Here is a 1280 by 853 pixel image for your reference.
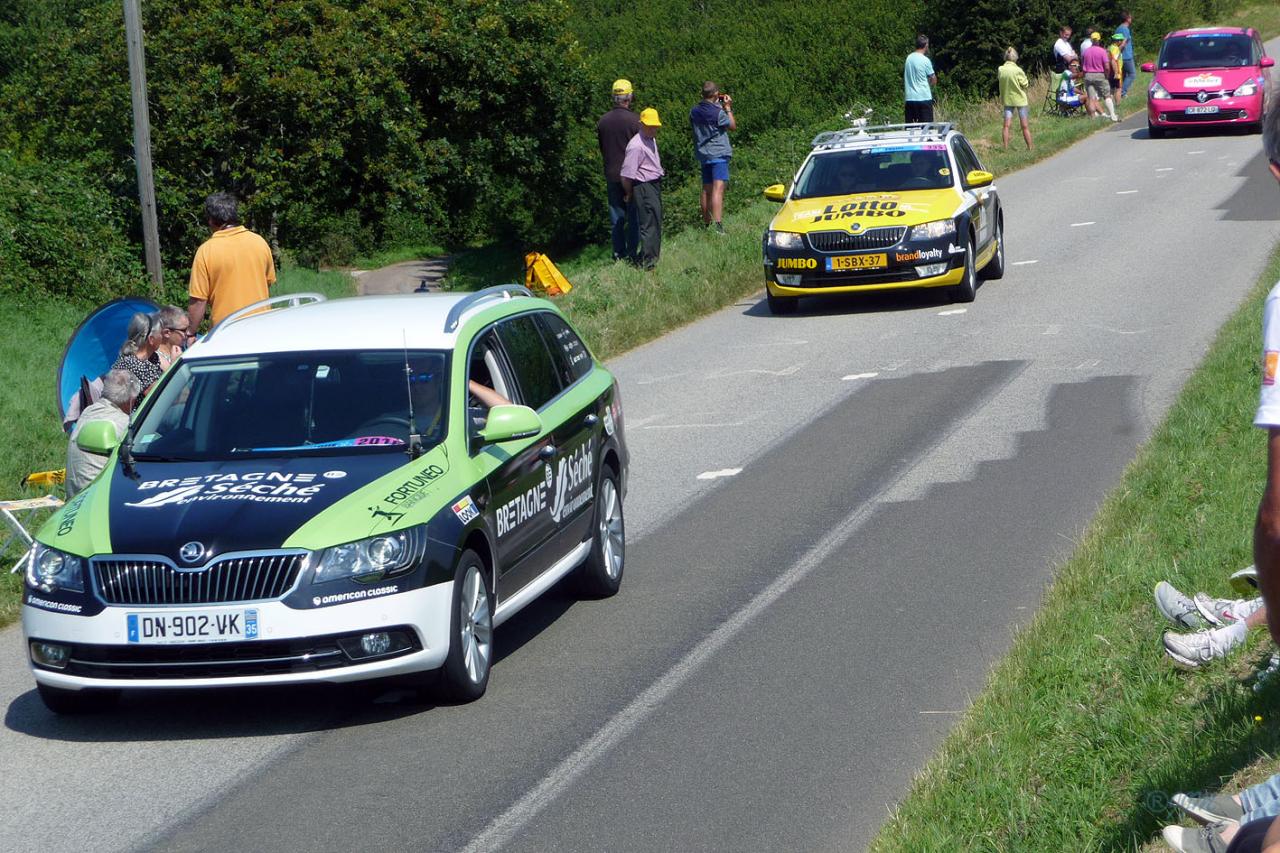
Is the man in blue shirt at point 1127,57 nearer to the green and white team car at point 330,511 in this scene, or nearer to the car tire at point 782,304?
the car tire at point 782,304

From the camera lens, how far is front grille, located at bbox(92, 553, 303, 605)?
6.46 meters

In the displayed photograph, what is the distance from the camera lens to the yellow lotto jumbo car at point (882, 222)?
691 inches

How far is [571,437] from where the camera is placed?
843 cm

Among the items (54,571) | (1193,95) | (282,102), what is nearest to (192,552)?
(54,571)

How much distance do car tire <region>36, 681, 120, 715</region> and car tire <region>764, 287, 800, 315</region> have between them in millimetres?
11982

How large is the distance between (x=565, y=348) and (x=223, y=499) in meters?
2.67

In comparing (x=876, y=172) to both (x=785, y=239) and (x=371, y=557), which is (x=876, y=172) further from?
(x=371, y=557)

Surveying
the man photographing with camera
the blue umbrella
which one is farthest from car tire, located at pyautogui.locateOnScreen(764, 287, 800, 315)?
the blue umbrella

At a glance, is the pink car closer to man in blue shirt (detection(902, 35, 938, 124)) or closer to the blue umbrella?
man in blue shirt (detection(902, 35, 938, 124))

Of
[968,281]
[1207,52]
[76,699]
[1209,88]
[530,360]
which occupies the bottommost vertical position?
[968,281]

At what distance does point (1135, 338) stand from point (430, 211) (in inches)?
1166

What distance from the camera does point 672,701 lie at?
692 centimetres

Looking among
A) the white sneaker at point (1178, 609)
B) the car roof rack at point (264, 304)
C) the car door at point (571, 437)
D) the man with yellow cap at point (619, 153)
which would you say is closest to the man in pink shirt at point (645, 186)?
the man with yellow cap at point (619, 153)

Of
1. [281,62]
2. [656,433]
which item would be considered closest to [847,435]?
[656,433]
